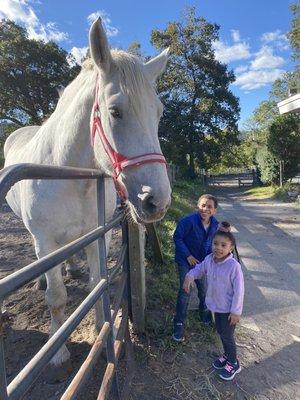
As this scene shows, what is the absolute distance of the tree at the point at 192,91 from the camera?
28.3 meters

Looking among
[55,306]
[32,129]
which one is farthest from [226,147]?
[55,306]

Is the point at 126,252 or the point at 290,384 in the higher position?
the point at 126,252

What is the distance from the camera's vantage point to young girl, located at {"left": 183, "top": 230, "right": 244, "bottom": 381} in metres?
2.60

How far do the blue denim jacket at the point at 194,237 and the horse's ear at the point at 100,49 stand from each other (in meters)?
1.71

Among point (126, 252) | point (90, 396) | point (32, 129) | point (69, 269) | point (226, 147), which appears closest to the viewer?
point (90, 396)

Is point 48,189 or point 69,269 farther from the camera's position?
point 69,269

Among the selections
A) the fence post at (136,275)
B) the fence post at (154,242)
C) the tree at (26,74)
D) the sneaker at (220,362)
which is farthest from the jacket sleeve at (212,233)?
the tree at (26,74)

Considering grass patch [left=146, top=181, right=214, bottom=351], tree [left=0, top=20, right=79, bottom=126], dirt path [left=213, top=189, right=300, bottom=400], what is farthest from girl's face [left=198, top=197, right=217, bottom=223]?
tree [left=0, top=20, right=79, bottom=126]

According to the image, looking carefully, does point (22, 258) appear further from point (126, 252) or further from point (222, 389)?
point (222, 389)

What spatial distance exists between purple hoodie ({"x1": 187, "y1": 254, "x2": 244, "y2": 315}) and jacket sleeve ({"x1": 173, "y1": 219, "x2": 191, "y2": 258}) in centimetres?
44

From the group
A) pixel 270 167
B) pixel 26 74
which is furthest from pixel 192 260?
pixel 26 74

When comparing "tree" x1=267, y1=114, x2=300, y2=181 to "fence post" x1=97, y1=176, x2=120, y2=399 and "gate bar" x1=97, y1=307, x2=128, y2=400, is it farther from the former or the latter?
"fence post" x1=97, y1=176, x2=120, y2=399

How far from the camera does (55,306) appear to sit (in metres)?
2.58

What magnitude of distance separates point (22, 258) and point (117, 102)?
11.7ft
